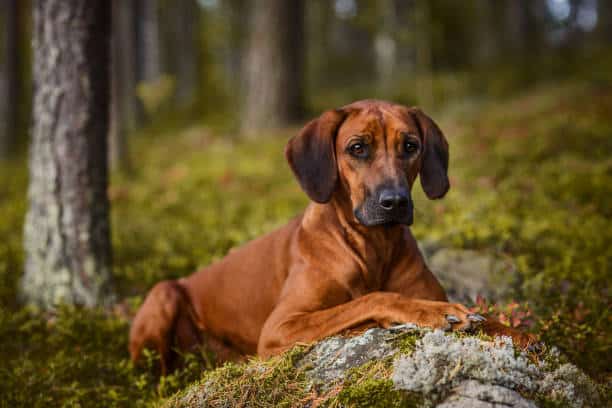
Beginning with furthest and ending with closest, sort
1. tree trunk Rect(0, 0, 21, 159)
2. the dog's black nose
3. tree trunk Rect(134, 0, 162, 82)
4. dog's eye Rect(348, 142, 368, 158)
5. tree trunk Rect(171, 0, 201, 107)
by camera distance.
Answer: tree trunk Rect(171, 0, 201, 107) → tree trunk Rect(134, 0, 162, 82) → tree trunk Rect(0, 0, 21, 159) → dog's eye Rect(348, 142, 368, 158) → the dog's black nose

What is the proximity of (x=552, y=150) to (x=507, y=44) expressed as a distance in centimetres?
1181

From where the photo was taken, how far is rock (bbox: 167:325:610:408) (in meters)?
2.55

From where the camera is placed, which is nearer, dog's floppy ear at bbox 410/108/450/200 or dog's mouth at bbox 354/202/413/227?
dog's mouth at bbox 354/202/413/227

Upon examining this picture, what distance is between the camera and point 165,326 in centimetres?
444

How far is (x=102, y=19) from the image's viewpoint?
210 inches

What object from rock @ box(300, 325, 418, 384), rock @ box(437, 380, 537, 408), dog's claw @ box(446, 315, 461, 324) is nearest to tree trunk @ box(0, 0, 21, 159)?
rock @ box(300, 325, 418, 384)

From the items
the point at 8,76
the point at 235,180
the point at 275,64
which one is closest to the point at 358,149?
the point at 235,180

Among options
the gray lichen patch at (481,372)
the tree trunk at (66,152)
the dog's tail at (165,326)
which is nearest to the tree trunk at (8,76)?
the tree trunk at (66,152)

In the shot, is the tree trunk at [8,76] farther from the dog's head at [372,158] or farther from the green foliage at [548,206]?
the dog's head at [372,158]

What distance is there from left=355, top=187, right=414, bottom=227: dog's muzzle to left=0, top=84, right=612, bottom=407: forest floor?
3.14 feet

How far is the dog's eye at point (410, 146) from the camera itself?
143 inches

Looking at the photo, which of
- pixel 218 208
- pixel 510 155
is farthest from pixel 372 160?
pixel 510 155

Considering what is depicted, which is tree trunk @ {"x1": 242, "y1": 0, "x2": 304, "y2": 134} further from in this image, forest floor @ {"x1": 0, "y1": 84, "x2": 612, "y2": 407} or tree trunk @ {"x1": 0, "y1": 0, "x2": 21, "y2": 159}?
tree trunk @ {"x1": 0, "y1": 0, "x2": 21, "y2": 159}

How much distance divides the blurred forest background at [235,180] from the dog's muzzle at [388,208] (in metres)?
0.93
